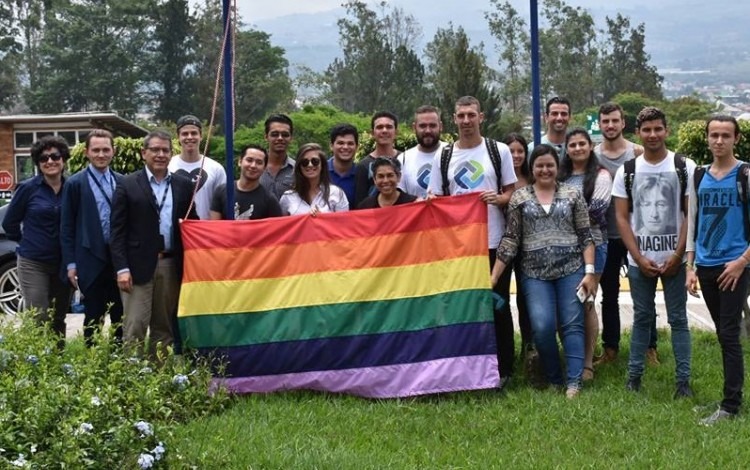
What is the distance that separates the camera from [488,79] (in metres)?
69.5

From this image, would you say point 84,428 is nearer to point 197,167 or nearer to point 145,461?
point 145,461

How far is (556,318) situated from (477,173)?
1.13m

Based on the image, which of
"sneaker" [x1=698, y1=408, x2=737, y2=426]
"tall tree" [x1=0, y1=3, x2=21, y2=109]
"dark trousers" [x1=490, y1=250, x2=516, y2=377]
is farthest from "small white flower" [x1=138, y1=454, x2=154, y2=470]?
"tall tree" [x1=0, y1=3, x2=21, y2=109]

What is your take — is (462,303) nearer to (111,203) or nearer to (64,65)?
(111,203)

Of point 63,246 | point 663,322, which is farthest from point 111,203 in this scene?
point 663,322

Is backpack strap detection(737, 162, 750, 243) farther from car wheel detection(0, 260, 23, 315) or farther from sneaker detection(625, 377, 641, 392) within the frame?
car wheel detection(0, 260, 23, 315)

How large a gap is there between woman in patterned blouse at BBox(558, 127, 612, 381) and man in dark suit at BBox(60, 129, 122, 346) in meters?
3.20

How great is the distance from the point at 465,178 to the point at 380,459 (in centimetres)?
230

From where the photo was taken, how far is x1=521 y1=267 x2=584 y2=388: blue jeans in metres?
6.68

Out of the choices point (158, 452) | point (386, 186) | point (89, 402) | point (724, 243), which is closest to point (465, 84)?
point (386, 186)

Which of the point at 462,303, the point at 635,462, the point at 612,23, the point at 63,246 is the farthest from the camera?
the point at 612,23

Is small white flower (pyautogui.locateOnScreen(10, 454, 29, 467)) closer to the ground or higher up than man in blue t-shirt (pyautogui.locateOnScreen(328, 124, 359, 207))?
closer to the ground

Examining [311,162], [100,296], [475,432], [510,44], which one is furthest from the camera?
[510,44]

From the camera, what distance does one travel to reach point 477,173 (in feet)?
22.5
